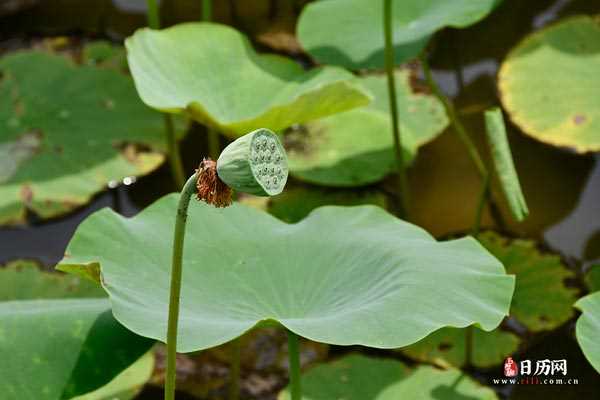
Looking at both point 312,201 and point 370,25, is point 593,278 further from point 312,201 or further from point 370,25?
point 370,25

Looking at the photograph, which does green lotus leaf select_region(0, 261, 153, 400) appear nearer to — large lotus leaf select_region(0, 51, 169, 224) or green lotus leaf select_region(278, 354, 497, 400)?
green lotus leaf select_region(278, 354, 497, 400)

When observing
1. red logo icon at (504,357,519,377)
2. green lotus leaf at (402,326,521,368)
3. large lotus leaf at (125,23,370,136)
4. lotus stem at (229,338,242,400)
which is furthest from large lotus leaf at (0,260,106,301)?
red logo icon at (504,357,519,377)

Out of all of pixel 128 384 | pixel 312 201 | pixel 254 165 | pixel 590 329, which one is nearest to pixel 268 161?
pixel 254 165

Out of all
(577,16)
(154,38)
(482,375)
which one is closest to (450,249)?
(482,375)

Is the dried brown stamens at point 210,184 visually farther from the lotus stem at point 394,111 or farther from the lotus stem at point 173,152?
the lotus stem at point 173,152

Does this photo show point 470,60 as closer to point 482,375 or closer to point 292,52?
point 292,52

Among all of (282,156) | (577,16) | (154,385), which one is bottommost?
(154,385)
